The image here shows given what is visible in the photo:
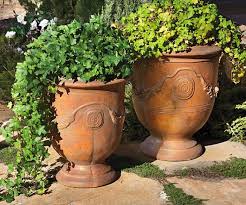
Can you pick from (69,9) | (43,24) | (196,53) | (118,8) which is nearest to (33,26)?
(43,24)

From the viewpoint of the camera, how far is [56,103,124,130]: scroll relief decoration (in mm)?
3934

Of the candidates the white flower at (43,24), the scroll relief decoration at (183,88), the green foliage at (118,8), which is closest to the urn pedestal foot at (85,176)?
the scroll relief decoration at (183,88)

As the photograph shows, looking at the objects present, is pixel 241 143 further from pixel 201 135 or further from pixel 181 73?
pixel 181 73

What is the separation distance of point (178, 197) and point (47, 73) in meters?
1.23

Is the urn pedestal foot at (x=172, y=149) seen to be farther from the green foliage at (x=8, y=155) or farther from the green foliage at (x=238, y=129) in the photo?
the green foliage at (x=8, y=155)

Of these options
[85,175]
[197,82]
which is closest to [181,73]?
[197,82]

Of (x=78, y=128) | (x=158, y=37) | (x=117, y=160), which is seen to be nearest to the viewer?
(x=78, y=128)

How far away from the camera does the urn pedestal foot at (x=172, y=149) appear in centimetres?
471

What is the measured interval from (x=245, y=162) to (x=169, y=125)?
67cm

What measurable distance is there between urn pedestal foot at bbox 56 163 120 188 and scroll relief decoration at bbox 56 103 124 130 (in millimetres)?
378

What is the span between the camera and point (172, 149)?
4.73 m

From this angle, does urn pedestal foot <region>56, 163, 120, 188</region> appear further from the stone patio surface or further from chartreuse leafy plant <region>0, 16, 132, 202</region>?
chartreuse leafy plant <region>0, 16, 132, 202</region>

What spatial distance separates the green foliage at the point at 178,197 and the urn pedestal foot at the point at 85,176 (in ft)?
1.47

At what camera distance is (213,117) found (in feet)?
17.7
